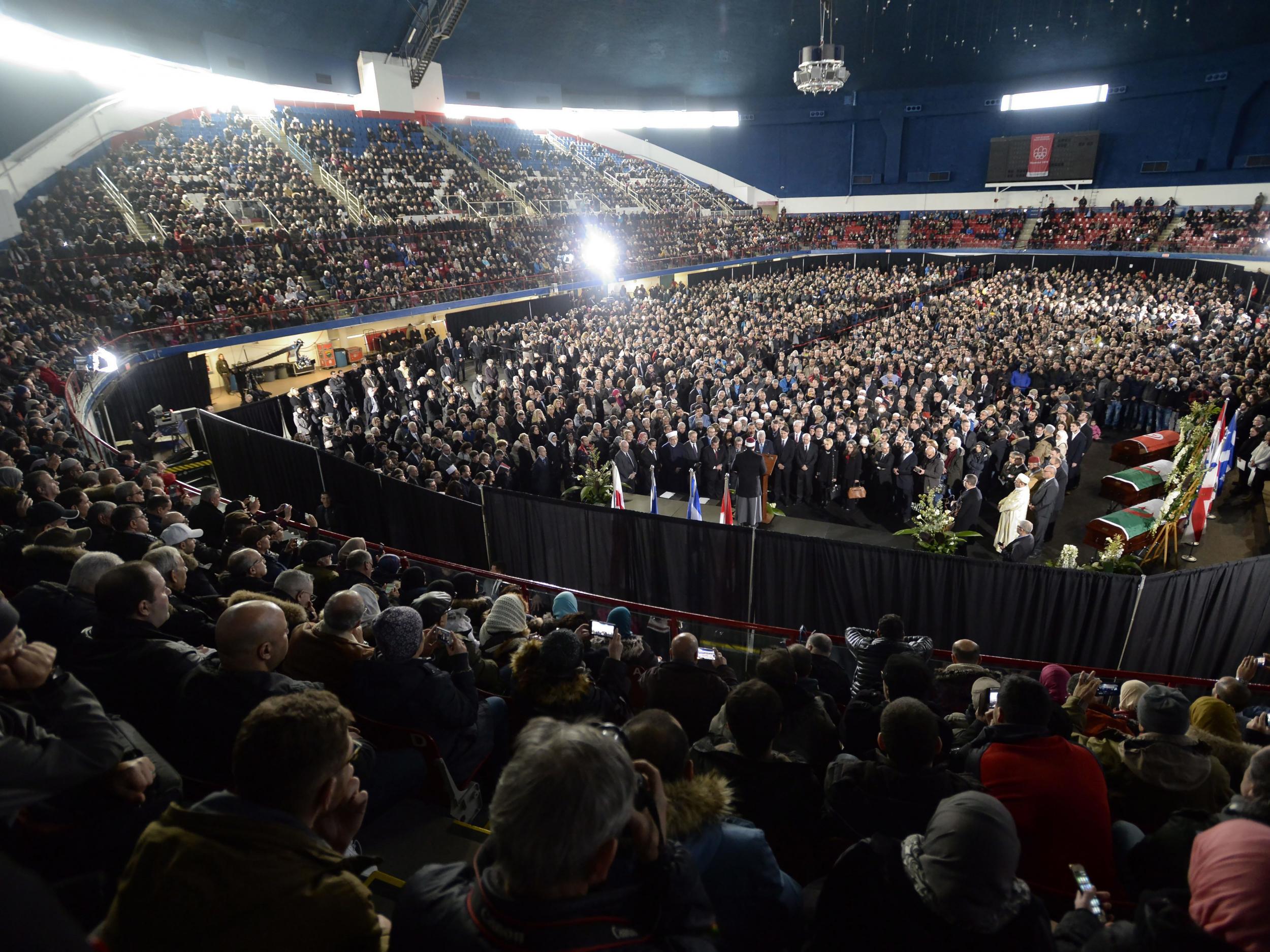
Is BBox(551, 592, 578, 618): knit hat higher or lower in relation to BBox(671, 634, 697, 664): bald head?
lower

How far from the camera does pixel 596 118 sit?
45531 mm

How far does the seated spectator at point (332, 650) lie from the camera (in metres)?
3.30

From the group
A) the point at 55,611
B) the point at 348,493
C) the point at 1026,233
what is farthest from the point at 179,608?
the point at 1026,233

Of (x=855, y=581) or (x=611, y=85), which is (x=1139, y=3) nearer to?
(x=611, y=85)

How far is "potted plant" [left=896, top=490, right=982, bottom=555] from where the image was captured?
9.77m

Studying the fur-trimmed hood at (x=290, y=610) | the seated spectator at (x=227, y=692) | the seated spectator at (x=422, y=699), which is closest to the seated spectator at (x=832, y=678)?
the seated spectator at (x=422, y=699)

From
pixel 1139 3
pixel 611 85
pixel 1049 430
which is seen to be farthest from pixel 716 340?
pixel 611 85

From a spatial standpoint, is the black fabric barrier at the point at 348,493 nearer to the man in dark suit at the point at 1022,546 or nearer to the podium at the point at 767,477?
the podium at the point at 767,477

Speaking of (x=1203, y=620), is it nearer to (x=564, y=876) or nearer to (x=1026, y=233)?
(x=564, y=876)

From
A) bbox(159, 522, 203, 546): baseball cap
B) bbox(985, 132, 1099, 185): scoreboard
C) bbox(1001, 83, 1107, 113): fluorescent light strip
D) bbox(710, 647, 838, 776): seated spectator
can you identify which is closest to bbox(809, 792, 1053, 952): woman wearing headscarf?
bbox(710, 647, 838, 776): seated spectator

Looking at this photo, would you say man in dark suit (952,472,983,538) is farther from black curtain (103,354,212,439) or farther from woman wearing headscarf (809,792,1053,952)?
black curtain (103,354,212,439)

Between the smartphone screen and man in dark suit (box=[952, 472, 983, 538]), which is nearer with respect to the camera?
the smartphone screen

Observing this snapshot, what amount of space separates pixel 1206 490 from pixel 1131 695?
7.59m

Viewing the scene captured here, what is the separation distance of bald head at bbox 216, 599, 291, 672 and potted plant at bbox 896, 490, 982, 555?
29.4 feet
